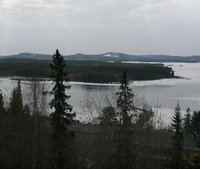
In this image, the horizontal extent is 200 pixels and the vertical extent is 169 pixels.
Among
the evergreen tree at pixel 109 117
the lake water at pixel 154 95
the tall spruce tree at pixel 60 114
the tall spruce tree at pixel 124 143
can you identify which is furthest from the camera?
the lake water at pixel 154 95

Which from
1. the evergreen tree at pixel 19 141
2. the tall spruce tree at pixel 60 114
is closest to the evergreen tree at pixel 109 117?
the evergreen tree at pixel 19 141

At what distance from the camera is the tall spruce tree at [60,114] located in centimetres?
880

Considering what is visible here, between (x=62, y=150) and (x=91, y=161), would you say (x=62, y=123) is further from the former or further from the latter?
(x=91, y=161)

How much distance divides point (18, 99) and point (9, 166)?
2.73 m

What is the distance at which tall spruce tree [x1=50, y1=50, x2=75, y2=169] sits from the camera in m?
8.80

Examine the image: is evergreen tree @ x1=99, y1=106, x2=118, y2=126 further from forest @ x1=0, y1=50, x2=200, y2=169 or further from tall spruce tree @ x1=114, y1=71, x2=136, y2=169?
tall spruce tree @ x1=114, y1=71, x2=136, y2=169

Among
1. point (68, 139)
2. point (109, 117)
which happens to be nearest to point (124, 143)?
point (68, 139)

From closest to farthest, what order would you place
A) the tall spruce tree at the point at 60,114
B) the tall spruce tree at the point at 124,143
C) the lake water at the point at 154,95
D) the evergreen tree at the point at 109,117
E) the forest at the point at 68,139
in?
the tall spruce tree at the point at 60,114 < the forest at the point at 68,139 < the tall spruce tree at the point at 124,143 < the evergreen tree at the point at 109,117 < the lake water at the point at 154,95

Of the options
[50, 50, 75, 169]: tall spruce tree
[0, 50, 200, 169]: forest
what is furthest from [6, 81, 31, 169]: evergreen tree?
[50, 50, 75, 169]: tall spruce tree

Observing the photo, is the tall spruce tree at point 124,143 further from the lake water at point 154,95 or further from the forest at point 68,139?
the lake water at point 154,95

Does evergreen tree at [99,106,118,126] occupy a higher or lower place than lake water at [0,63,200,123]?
higher

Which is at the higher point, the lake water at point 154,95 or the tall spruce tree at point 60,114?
the tall spruce tree at point 60,114

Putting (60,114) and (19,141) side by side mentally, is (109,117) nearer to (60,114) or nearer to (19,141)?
(19,141)

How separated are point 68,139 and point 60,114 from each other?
3.22 ft
